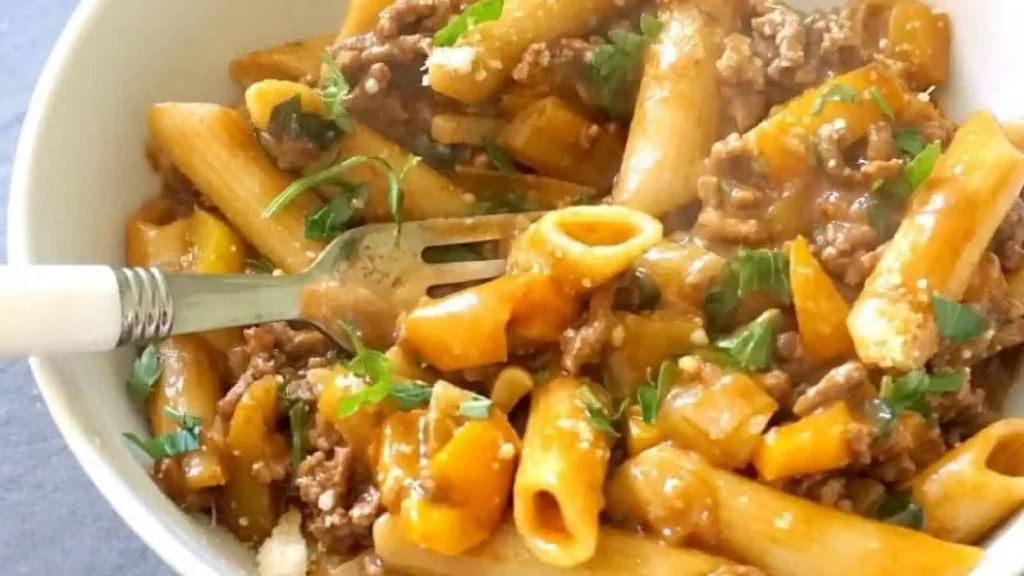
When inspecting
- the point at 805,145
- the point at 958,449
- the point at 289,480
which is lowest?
the point at 289,480

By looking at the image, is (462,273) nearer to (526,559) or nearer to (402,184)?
(402,184)

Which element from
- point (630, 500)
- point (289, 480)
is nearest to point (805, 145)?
point (630, 500)

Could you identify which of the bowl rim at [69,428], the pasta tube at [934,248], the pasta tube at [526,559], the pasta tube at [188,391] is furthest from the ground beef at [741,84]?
the bowl rim at [69,428]

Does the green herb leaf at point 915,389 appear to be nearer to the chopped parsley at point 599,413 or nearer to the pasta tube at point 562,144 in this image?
the chopped parsley at point 599,413

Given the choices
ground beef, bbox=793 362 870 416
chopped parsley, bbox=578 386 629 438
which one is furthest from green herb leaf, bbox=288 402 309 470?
ground beef, bbox=793 362 870 416

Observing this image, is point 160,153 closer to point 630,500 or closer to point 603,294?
point 603,294

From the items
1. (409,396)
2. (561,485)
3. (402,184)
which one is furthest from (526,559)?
(402,184)
